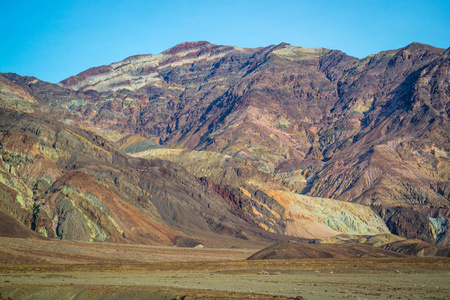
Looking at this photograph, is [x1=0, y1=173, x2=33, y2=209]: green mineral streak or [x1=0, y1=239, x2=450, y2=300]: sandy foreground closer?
[x1=0, y1=239, x2=450, y2=300]: sandy foreground

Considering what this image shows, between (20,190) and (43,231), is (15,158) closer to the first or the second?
(20,190)

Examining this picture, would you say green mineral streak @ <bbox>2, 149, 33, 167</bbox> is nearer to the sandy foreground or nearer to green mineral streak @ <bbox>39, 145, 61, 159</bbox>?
green mineral streak @ <bbox>39, 145, 61, 159</bbox>

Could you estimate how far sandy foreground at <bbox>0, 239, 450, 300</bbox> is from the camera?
35.6 m

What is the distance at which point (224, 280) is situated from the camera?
1944 inches

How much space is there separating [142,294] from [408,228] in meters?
174

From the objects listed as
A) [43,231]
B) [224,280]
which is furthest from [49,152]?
[224,280]

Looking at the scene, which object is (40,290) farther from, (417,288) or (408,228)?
(408,228)

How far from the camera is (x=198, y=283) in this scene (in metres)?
46.5

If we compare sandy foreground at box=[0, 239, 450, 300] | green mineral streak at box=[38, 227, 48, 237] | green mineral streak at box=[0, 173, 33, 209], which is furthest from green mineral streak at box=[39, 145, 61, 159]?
sandy foreground at box=[0, 239, 450, 300]

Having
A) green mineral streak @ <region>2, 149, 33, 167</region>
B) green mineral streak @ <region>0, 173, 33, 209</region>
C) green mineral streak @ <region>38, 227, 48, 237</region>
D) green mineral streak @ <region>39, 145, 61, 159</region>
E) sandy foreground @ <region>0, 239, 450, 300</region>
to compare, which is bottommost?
green mineral streak @ <region>38, 227, 48, 237</region>

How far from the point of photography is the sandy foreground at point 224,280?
35562 mm

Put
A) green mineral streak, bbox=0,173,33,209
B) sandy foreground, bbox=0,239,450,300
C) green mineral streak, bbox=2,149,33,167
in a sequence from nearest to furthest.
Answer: sandy foreground, bbox=0,239,450,300 < green mineral streak, bbox=0,173,33,209 < green mineral streak, bbox=2,149,33,167

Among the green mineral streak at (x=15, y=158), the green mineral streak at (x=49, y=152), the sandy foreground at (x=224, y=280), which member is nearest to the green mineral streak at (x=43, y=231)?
the sandy foreground at (x=224, y=280)

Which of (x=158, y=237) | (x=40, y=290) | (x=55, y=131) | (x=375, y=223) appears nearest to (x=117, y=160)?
(x=55, y=131)
